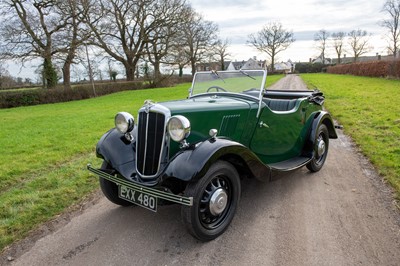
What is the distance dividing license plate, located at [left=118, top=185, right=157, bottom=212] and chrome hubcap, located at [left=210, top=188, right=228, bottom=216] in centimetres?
56

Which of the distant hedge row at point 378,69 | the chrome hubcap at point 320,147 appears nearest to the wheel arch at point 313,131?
the chrome hubcap at point 320,147

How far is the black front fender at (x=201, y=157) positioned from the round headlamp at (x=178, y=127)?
0.51 feet

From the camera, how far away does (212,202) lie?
110 inches

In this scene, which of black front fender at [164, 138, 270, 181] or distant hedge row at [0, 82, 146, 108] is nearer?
black front fender at [164, 138, 270, 181]

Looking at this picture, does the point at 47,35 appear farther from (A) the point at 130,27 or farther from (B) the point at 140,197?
(B) the point at 140,197

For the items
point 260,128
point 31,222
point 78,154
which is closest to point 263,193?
point 260,128

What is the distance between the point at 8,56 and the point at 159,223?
Answer: 940 inches

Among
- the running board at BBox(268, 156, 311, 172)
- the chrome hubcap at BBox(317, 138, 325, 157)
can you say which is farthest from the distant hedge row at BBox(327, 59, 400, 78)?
the running board at BBox(268, 156, 311, 172)

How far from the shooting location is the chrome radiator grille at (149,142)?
3.03 meters

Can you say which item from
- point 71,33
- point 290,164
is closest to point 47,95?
point 71,33

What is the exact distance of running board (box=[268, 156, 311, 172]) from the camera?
3.71 meters

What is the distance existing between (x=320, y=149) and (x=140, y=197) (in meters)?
3.17

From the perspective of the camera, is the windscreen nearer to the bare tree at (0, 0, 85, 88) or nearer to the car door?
the car door

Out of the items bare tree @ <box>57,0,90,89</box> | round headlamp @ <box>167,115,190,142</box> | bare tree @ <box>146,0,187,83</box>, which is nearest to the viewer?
round headlamp @ <box>167,115,190,142</box>
